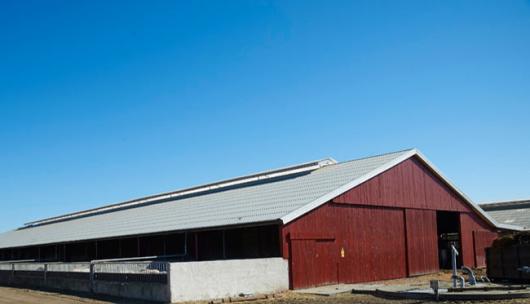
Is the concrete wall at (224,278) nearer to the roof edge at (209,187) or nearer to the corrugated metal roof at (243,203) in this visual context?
the corrugated metal roof at (243,203)

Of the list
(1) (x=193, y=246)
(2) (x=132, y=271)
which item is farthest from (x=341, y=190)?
(2) (x=132, y=271)

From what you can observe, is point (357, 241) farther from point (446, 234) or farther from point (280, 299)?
point (446, 234)

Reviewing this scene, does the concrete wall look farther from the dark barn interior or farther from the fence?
the dark barn interior

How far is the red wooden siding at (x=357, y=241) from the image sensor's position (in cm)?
2436

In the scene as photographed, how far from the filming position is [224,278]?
20.7m

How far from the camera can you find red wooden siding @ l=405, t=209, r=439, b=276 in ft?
101

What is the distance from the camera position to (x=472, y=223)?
36.0 m

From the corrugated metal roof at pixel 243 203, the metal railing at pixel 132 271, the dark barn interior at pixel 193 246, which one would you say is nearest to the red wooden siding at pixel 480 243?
the corrugated metal roof at pixel 243 203

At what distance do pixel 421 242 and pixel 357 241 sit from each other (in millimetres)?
5561

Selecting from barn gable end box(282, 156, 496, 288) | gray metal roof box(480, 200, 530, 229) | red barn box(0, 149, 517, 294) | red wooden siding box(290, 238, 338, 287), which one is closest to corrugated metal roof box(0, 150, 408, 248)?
red barn box(0, 149, 517, 294)

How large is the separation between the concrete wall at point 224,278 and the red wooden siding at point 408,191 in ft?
17.8

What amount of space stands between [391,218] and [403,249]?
1.75 meters

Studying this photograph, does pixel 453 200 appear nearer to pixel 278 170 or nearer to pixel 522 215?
pixel 278 170

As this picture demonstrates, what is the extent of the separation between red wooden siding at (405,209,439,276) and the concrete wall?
9.98m
